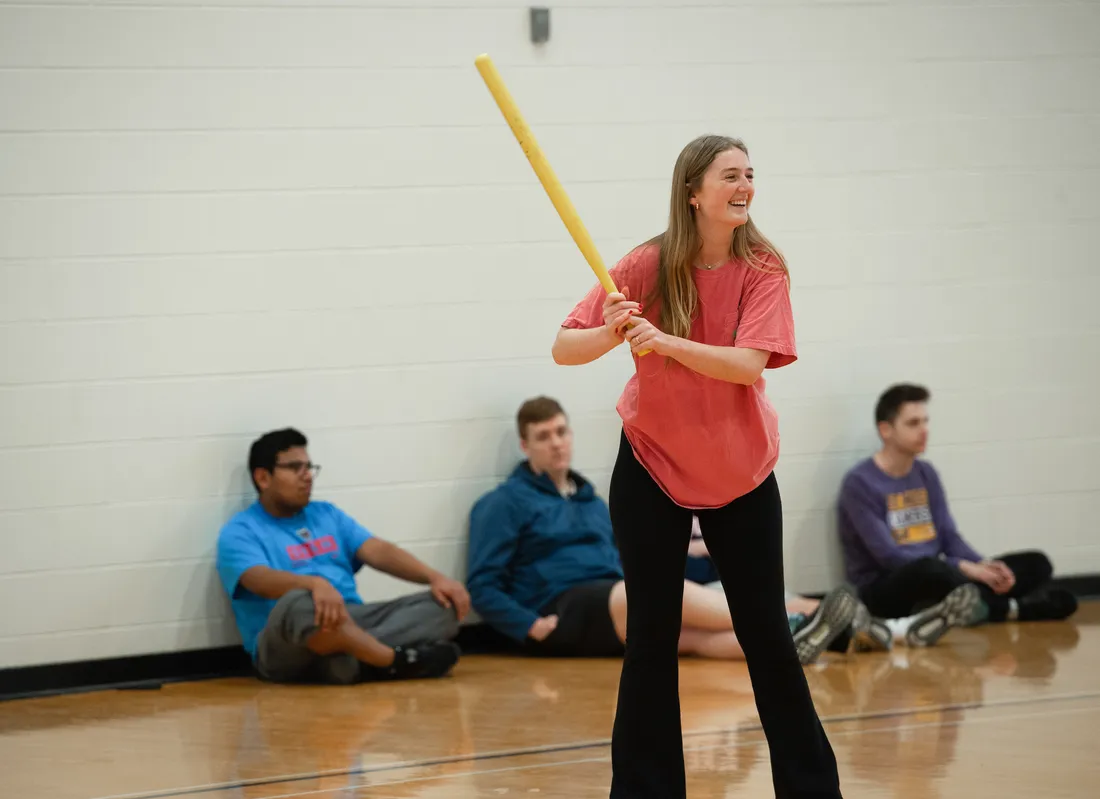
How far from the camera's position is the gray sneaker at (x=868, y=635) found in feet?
16.3

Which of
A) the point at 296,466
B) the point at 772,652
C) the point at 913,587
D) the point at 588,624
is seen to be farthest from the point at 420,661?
the point at 772,652

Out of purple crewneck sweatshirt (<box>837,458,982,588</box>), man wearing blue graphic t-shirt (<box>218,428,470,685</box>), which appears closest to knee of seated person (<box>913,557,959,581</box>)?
purple crewneck sweatshirt (<box>837,458,982,588</box>)

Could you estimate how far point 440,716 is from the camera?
4.19m

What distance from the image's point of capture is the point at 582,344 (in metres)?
2.66

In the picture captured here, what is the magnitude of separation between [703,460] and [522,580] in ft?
9.47

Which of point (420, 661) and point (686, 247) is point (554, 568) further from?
point (686, 247)

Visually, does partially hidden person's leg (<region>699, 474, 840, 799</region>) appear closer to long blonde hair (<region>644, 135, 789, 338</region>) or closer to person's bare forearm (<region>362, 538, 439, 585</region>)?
long blonde hair (<region>644, 135, 789, 338</region>)

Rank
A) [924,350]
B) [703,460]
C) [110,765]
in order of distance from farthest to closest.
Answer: [924,350], [110,765], [703,460]

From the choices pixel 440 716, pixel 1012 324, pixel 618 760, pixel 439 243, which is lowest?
pixel 440 716

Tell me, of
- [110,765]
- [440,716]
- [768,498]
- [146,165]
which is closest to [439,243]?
[146,165]

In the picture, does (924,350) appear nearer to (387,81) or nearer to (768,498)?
(387,81)

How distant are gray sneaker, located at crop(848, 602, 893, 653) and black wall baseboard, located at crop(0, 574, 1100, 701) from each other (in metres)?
2.28

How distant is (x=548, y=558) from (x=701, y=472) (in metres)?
2.84

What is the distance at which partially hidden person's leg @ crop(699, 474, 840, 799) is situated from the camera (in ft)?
8.64
